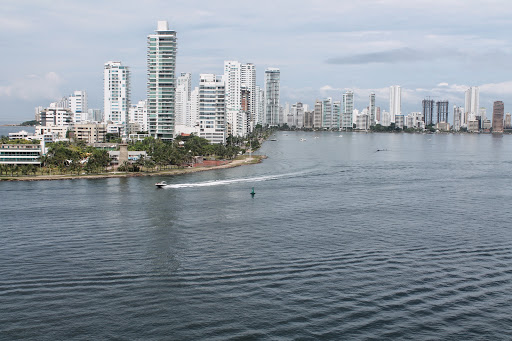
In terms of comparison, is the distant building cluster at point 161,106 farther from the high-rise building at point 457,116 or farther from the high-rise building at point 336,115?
the high-rise building at point 457,116

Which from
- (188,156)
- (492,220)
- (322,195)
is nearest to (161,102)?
(188,156)

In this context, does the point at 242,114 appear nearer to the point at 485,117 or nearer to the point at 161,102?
the point at 161,102

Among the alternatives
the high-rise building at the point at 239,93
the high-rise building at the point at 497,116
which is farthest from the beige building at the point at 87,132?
the high-rise building at the point at 497,116

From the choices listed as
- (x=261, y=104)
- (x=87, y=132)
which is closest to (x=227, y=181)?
(x=87, y=132)

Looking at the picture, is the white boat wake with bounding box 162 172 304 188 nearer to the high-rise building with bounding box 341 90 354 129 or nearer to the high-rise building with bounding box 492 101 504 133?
the high-rise building with bounding box 341 90 354 129

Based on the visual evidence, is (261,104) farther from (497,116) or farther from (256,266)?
(256,266)

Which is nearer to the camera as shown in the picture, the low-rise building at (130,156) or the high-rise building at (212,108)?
the low-rise building at (130,156)
